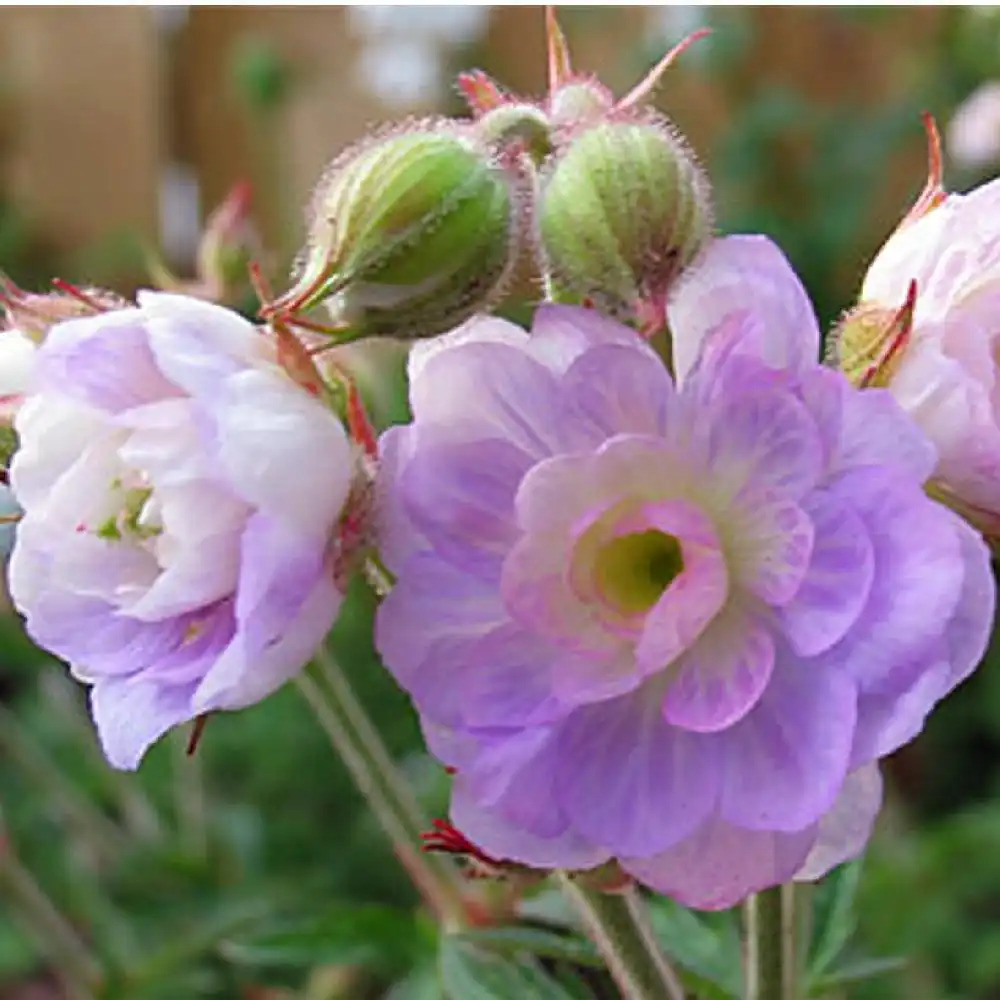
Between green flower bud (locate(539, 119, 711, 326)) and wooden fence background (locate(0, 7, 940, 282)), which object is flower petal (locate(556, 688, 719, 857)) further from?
wooden fence background (locate(0, 7, 940, 282))

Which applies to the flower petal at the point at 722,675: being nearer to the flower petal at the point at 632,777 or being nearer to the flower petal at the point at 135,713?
the flower petal at the point at 632,777

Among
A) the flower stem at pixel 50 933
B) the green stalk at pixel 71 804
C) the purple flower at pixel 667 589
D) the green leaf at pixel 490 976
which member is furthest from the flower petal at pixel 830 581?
the green stalk at pixel 71 804

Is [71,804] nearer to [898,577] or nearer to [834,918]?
[834,918]

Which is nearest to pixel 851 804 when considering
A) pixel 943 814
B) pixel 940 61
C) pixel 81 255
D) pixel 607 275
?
pixel 607 275

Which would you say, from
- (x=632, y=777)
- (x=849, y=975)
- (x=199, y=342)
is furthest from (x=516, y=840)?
(x=849, y=975)

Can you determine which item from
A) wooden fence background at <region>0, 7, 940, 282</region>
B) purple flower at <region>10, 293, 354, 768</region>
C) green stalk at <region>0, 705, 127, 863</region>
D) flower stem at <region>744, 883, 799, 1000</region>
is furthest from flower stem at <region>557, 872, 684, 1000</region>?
wooden fence background at <region>0, 7, 940, 282</region>

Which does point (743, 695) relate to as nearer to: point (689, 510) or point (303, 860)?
point (689, 510)
